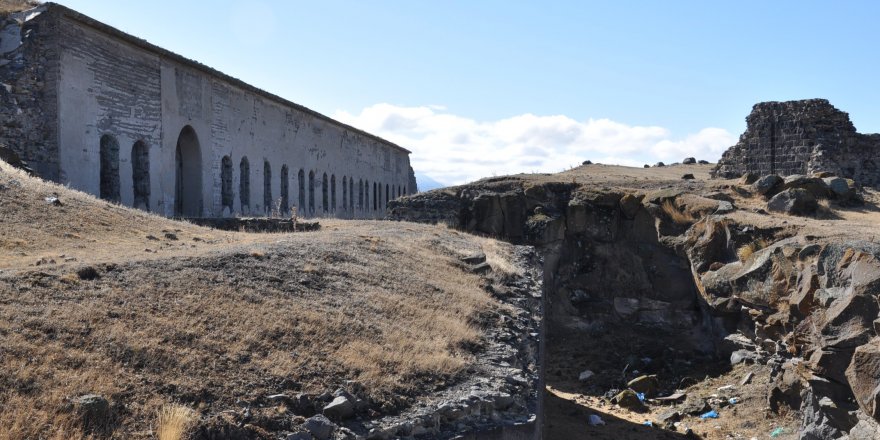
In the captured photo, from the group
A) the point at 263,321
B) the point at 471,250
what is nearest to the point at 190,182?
the point at 471,250

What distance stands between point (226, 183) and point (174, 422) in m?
20.3

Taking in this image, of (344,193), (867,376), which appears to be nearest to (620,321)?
(867,376)

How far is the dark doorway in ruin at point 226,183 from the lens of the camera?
24.1 m

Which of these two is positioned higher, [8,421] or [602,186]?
[602,186]

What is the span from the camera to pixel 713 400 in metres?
13.2

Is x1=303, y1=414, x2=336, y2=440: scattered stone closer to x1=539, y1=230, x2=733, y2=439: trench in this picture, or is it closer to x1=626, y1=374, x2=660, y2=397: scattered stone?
x1=539, y1=230, x2=733, y2=439: trench

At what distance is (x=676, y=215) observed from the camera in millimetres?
16703

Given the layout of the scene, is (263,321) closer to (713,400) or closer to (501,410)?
(501,410)

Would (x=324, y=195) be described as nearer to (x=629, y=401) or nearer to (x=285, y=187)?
(x=285, y=187)

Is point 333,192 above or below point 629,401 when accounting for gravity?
above

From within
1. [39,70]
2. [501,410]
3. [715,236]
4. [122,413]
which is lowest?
[501,410]

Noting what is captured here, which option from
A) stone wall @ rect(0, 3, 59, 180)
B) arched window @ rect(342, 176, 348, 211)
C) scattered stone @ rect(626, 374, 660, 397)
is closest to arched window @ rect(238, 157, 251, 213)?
stone wall @ rect(0, 3, 59, 180)

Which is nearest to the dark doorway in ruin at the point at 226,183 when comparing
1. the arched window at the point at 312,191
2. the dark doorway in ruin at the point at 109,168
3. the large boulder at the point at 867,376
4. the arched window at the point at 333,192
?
the dark doorway in ruin at the point at 109,168

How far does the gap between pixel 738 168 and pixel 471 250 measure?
10830 mm
